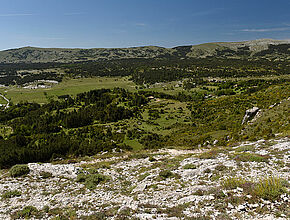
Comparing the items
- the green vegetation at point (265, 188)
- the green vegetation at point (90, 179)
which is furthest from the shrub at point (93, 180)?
the green vegetation at point (265, 188)

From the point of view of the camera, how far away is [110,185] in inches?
645

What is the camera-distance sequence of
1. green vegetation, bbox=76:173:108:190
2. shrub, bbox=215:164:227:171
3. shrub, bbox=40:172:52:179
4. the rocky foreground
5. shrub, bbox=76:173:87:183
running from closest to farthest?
the rocky foreground, shrub, bbox=215:164:227:171, green vegetation, bbox=76:173:108:190, shrub, bbox=76:173:87:183, shrub, bbox=40:172:52:179

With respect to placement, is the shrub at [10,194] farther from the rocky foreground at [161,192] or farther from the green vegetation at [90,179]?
the green vegetation at [90,179]

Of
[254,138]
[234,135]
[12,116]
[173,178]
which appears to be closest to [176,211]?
[173,178]

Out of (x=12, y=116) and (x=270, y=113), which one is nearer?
(x=270, y=113)

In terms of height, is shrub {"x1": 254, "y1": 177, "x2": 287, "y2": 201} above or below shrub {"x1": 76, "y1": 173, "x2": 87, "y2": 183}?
above

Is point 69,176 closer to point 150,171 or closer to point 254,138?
point 150,171

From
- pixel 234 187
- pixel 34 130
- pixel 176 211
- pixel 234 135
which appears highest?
pixel 234 187

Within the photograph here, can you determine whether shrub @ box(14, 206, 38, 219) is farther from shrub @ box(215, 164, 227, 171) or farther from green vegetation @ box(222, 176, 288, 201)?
shrub @ box(215, 164, 227, 171)

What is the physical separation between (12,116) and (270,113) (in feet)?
540

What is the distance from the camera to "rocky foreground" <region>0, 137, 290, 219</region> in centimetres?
951

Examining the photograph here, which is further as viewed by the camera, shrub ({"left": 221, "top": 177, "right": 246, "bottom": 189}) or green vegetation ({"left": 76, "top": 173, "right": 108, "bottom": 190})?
green vegetation ({"left": 76, "top": 173, "right": 108, "bottom": 190})

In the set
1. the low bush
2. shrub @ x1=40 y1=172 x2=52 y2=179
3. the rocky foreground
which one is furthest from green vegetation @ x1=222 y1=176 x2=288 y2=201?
shrub @ x1=40 y1=172 x2=52 y2=179

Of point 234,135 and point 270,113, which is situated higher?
point 270,113
